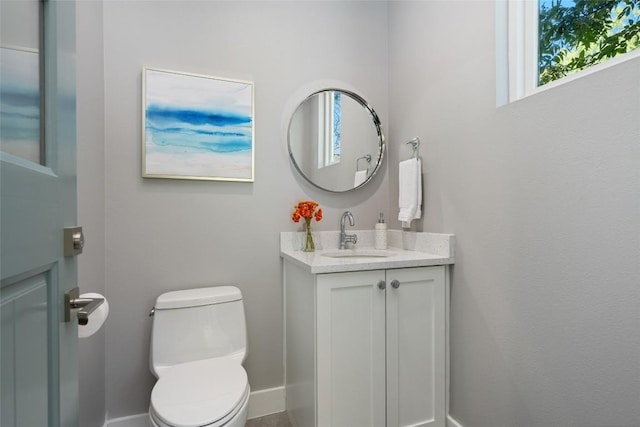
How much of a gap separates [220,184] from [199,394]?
1.00 meters

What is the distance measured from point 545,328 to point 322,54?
5.89 feet

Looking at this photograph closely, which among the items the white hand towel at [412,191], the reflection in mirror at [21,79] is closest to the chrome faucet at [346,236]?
the white hand towel at [412,191]

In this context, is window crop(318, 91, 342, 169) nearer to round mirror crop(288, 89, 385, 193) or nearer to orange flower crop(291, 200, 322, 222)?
round mirror crop(288, 89, 385, 193)

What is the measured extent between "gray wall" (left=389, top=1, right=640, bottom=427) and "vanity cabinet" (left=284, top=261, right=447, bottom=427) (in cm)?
12

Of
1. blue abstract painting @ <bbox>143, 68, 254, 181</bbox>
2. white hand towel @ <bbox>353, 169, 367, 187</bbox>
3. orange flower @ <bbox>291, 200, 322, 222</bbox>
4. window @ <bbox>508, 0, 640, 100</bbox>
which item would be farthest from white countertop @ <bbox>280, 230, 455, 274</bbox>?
window @ <bbox>508, 0, 640, 100</bbox>

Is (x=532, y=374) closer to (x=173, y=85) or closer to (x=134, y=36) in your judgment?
(x=173, y=85)

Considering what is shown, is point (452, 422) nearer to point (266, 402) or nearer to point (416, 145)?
point (266, 402)

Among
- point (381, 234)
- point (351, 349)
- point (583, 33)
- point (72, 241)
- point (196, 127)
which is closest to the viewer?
point (72, 241)

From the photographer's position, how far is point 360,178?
6.47ft

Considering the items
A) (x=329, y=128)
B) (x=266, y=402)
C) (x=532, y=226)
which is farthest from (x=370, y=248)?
(x=266, y=402)

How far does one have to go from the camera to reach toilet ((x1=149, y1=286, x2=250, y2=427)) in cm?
114

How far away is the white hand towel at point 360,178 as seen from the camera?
196 cm

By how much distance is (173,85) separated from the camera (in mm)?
1608

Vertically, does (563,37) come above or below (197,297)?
above
